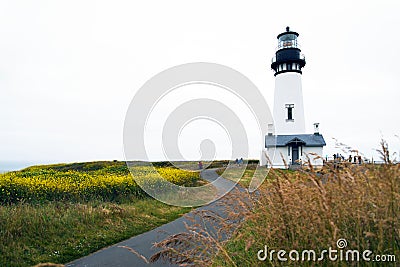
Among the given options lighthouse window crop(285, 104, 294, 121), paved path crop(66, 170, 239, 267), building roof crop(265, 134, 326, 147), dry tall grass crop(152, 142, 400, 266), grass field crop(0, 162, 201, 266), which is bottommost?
paved path crop(66, 170, 239, 267)

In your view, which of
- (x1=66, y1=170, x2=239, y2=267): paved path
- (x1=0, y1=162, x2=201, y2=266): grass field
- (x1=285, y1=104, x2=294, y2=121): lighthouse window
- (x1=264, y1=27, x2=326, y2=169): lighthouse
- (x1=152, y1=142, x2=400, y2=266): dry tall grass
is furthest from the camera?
(x1=264, y1=27, x2=326, y2=169): lighthouse

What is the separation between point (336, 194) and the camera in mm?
2764

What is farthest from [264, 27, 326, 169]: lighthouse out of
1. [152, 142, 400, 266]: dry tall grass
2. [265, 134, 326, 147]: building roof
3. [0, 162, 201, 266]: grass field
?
[152, 142, 400, 266]: dry tall grass

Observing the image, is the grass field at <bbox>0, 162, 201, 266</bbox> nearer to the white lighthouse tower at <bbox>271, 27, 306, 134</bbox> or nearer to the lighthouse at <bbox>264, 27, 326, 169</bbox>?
the lighthouse at <bbox>264, 27, 326, 169</bbox>

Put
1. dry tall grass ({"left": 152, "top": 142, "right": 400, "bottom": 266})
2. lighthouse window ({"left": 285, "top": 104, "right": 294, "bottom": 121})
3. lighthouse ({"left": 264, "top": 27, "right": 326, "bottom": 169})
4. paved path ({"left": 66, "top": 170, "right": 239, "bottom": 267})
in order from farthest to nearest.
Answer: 1. lighthouse ({"left": 264, "top": 27, "right": 326, "bottom": 169})
2. lighthouse window ({"left": 285, "top": 104, "right": 294, "bottom": 121})
3. paved path ({"left": 66, "top": 170, "right": 239, "bottom": 267})
4. dry tall grass ({"left": 152, "top": 142, "right": 400, "bottom": 266})

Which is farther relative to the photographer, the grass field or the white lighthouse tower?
the white lighthouse tower

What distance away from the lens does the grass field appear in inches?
222

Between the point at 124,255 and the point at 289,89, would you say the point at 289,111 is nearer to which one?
the point at 289,89

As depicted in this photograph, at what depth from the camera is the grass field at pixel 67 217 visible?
5.64 m

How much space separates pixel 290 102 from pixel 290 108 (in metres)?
0.59

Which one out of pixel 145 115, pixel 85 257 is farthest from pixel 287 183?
pixel 145 115

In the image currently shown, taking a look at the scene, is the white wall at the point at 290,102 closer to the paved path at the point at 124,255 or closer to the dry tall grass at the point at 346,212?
the paved path at the point at 124,255

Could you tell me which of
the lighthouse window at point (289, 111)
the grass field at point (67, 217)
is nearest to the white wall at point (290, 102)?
the lighthouse window at point (289, 111)

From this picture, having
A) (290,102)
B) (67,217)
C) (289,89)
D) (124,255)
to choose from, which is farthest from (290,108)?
(124,255)
